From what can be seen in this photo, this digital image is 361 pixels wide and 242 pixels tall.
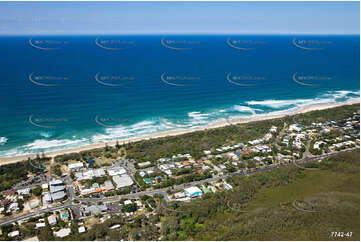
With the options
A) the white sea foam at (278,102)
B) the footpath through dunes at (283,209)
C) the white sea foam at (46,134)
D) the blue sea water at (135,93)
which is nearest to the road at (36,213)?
the footpath through dunes at (283,209)

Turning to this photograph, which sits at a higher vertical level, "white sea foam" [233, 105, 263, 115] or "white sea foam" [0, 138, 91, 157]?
"white sea foam" [233, 105, 263, 115]

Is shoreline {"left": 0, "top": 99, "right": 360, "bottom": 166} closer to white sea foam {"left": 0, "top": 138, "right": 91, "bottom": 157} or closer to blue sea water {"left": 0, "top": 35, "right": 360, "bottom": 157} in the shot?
white sea foam {"left": 0, "top": 138, "right": 91, "bottom": 157}

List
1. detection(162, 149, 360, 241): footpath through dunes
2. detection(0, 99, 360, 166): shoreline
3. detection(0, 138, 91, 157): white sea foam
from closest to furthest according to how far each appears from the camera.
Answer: detection(162, 149, 360, 241): footpath through dunes, detection(0, 99, 360, 166): shoreline, detection(0, 138, 91, 157): white sea foam

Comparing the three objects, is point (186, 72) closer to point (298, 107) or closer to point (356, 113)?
point (298, 107)

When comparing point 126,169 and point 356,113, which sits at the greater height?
point 356,113

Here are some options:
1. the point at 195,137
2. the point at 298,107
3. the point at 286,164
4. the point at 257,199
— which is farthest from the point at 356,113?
the point at 257,199

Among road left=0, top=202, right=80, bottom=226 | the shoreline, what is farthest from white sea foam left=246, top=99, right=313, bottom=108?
road left=0, top=202, right=80, bottom=226
